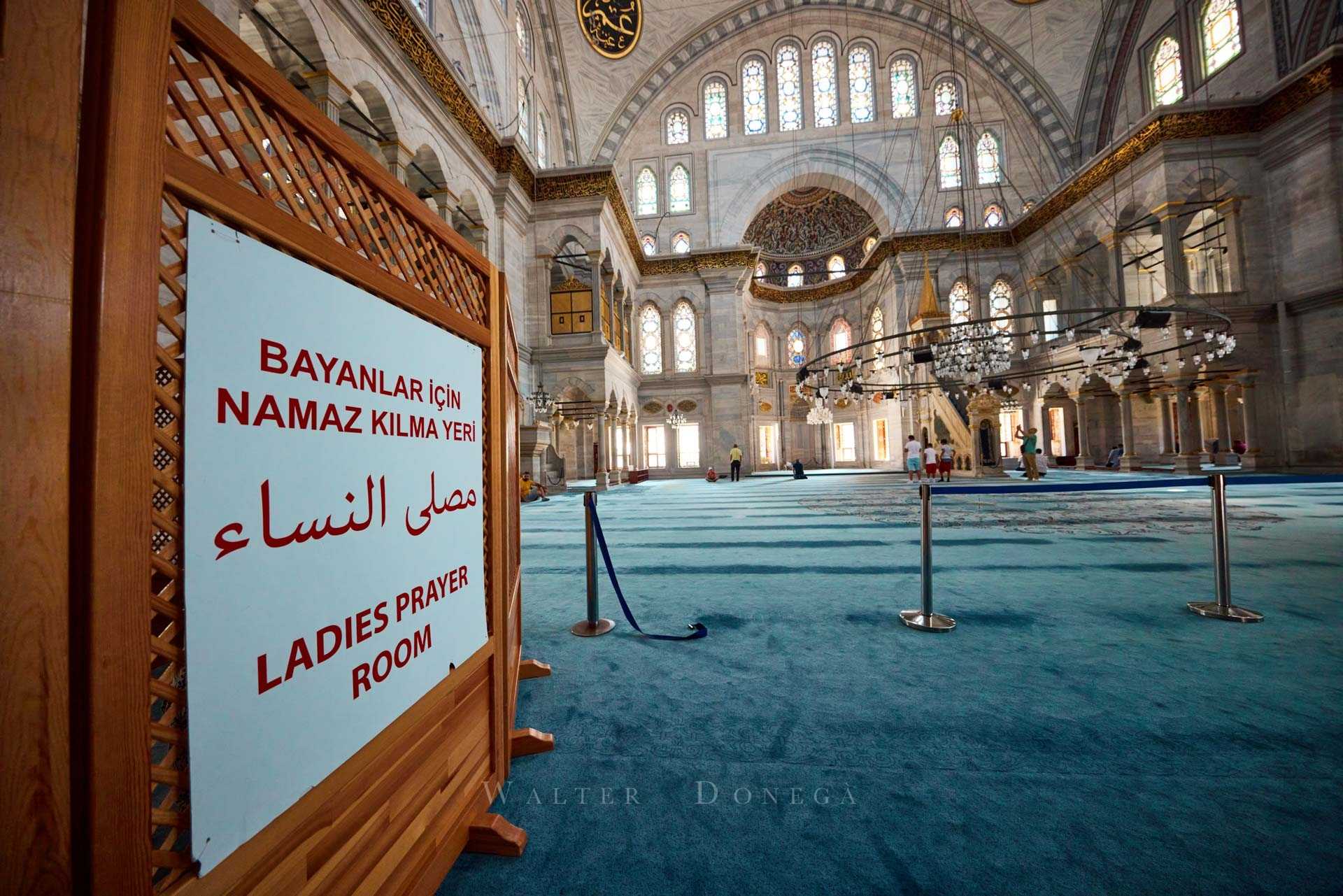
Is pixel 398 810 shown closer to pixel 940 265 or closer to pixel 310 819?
pixel 310 819

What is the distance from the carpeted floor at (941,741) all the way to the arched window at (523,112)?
13.7m

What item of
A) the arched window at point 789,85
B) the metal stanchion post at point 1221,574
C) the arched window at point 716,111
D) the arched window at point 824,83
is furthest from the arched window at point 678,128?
the metal stanchion post at point 1221,574

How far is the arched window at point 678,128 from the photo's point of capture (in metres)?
18.7

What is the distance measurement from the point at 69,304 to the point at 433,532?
2.22 feet

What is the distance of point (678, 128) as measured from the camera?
61.8 ft

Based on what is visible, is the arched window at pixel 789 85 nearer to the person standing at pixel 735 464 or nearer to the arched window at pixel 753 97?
the arched window at pixel 753 97

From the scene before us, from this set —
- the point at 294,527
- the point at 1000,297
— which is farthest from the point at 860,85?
the point at 294,527

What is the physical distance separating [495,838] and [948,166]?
22.4m

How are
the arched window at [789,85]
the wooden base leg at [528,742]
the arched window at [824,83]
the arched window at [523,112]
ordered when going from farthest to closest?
the arched window at [789,85]
the arched window at [824,83]
the arched window at [523,112]
the wooden base leg at [528,742]

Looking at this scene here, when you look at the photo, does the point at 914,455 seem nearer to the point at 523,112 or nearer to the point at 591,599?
the point at 591,599

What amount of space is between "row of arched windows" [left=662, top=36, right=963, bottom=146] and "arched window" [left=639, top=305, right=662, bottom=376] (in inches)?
251

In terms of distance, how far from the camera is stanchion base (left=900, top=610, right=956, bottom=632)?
2.43 m

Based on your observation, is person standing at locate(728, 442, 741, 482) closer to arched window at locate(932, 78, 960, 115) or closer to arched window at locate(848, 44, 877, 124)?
arched window at locate(848, 44, 877, 124)

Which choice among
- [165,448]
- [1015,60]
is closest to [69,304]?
[165,448]
